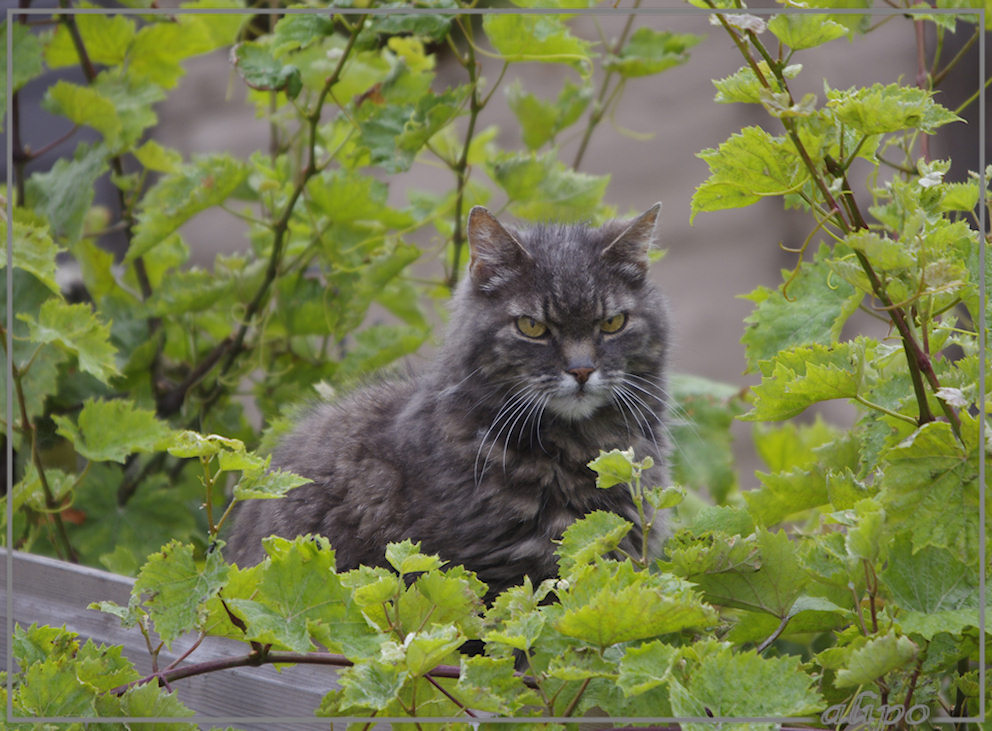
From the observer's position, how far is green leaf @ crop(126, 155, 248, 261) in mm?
1745

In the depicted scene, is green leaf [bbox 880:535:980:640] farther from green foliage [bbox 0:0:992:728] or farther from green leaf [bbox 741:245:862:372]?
green leaf [bbox 741:245:862:372]

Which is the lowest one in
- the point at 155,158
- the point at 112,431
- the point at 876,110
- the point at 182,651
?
the point at 182,651

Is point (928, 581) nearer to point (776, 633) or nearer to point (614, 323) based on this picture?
point (776, 633)

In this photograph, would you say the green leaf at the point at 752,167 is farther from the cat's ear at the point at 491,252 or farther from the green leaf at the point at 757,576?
the cat's ear at the point at 491,252

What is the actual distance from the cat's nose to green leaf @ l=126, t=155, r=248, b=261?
0.74 metres

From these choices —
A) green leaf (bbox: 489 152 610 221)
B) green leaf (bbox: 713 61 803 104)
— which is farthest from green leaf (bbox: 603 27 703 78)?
green leaf (bbox: 713 61 803 104)

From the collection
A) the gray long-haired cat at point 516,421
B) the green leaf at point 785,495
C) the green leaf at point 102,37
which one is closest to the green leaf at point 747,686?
the green leaf at point 785,495

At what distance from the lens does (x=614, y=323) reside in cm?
146

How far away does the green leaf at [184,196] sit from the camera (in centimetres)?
175

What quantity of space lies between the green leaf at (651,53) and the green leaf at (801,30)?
949 mm

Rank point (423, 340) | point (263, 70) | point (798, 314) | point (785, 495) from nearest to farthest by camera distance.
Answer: point (785, 495)
point (798, 314)
point (263, 70)
point (423, 340)

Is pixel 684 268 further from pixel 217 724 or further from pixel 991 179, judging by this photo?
pixel 217 724

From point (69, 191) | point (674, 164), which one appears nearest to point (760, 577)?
point (69, 191)

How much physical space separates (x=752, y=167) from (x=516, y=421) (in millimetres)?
589
